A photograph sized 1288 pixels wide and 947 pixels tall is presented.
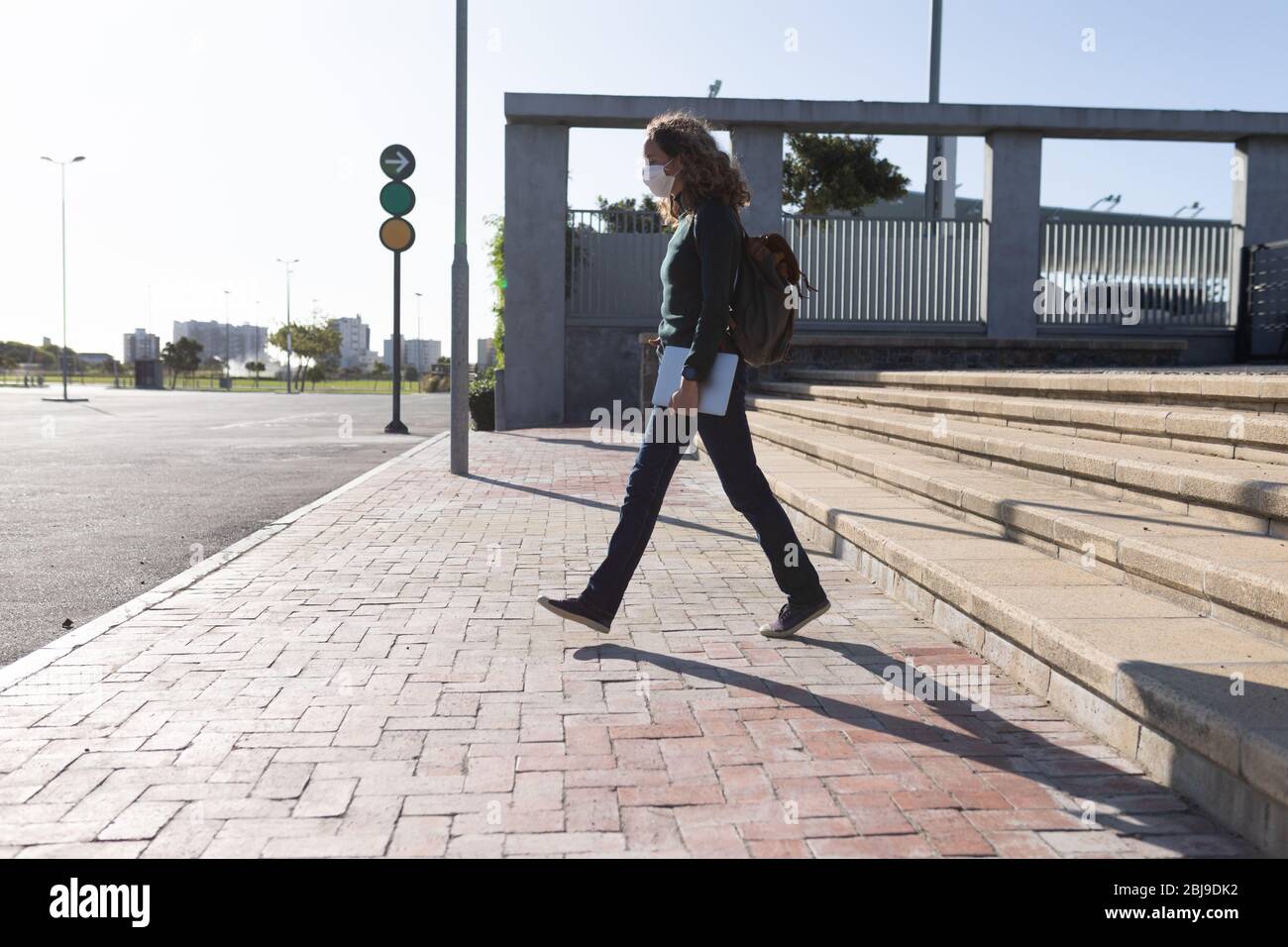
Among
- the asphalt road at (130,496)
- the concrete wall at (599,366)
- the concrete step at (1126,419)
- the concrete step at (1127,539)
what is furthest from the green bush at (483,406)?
the concrete step at (1127,539)

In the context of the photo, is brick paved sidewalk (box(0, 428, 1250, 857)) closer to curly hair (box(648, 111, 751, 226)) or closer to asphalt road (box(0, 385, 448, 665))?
asphalt road (box(0, 385, 448, 665))

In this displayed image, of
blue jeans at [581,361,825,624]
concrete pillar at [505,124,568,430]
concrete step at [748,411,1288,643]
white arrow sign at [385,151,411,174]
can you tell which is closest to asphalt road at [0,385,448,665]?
concrete pillar at [505,124,568,430]

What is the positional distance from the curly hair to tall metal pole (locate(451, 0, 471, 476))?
6654 mm

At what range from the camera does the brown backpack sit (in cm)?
425

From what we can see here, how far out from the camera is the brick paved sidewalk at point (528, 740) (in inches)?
105

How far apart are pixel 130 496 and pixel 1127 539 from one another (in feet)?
26.1

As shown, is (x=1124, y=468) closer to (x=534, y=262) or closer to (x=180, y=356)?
(x=534, y=262)

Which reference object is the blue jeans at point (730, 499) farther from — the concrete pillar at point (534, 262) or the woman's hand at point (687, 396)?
the concrete pillar at point (534, 262)

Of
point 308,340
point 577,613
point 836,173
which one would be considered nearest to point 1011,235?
point 836,173

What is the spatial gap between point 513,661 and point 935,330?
1392cm

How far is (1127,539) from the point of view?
4.26 meters
